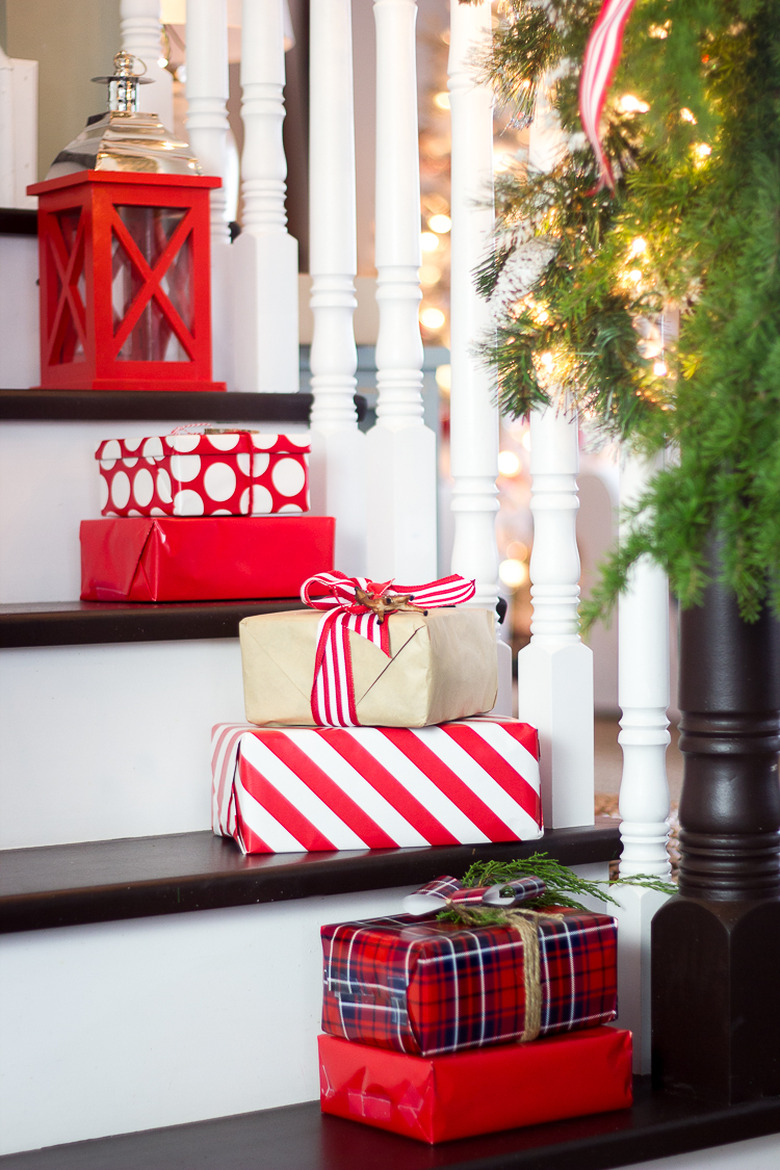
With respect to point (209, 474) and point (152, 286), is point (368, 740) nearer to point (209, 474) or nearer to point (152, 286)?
point (209, 474)

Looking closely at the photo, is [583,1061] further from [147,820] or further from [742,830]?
[147,820]

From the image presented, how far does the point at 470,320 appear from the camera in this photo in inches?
56.3

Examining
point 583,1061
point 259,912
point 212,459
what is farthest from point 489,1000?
point 212,459

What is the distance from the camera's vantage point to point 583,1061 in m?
1.08

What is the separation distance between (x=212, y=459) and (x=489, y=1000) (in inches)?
22.9

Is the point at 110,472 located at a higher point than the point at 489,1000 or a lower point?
higher

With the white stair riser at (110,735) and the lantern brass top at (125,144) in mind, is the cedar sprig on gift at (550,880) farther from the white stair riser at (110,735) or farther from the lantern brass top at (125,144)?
the lantern brass top at (125,144)

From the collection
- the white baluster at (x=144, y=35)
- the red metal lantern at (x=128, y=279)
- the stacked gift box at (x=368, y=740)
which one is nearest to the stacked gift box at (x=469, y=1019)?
the stacked gift box at (x=368, y=740)

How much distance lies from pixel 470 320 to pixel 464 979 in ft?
2.23

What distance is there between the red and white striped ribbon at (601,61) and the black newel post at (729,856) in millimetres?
392

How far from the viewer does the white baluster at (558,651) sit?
4.44 feet

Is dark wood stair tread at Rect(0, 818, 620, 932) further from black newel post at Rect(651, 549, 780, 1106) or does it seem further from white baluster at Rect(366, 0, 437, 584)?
white baluster at Rect(366, 0, 437, 584)

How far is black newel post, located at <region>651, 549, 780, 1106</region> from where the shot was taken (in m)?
1.11

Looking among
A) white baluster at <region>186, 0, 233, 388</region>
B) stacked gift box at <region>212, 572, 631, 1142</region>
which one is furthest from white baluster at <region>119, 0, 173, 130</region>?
stacked gift box at <region>212, 572, 631, 1142</region>
